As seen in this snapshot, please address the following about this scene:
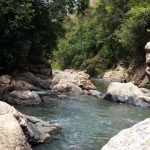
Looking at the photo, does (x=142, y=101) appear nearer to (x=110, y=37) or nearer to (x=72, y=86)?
(x=72, y=86)

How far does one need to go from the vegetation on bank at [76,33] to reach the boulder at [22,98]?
9.80ft

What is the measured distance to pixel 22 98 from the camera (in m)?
13.1

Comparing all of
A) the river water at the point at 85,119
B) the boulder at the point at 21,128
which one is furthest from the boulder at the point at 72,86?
the boulder at the point at 21,128

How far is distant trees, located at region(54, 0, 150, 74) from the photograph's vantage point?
27466 mm

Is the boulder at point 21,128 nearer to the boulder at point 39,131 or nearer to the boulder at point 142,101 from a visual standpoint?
the boulder at point 39,131

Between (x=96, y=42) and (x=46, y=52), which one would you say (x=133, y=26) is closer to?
(x=46, y=52)

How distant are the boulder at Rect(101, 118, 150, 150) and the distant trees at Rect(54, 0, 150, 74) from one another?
21.0 meters

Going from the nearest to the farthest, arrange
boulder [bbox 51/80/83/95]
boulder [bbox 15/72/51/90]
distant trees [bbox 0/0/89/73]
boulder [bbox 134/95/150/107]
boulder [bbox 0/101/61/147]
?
boulder [bbox 0/101/61/147]
boulder [bbox 134/95/150/107]
distant trees [bbox 0/0/89/73]
boulder [bbox 51/80/83/95]
boulder [bbox 15/72/51/90]

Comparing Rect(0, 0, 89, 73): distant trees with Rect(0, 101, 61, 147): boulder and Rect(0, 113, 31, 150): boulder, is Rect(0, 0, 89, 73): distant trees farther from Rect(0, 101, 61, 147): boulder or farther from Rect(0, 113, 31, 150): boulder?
Rect(0, 113, 31, 150): boulder

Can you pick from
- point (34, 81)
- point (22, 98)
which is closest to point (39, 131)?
point (22, 98)

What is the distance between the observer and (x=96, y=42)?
4450cm

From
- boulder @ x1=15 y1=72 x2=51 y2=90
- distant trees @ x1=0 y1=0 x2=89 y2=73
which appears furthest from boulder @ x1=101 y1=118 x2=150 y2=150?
boulder @ x1=15 y1=72 x2=51 y2=90

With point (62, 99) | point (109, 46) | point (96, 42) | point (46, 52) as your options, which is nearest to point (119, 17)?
point (109, 46)

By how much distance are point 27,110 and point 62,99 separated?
3.79 metres
